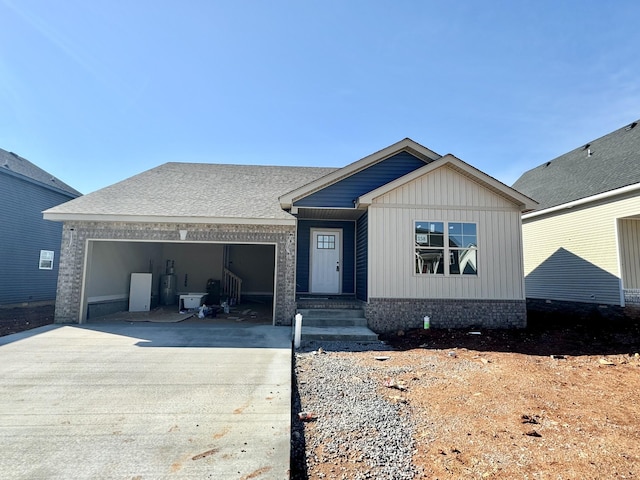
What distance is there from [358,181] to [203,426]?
7.47 m

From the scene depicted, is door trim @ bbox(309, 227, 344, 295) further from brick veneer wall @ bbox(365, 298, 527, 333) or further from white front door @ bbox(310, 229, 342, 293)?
brick veneer wall @ bbox(365, 298, 527, 333)

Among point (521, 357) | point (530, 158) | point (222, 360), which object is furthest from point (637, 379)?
point (530, 158)

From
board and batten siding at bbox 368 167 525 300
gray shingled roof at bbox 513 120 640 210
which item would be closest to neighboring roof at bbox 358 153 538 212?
board and batten siding at bbox 368 167 525 300

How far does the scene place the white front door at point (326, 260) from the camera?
10891 mm

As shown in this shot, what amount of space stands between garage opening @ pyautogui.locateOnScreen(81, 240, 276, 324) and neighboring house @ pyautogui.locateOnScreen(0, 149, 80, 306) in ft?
14.9

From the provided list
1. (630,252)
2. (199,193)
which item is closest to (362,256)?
(199,193)

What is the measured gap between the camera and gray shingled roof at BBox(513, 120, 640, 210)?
9.98 m

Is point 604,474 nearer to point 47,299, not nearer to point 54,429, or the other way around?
point 54,429

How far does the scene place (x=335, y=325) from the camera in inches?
334

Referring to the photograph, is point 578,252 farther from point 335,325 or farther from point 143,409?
point 143,409

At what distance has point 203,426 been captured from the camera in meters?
3.23

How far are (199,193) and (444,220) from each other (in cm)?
735

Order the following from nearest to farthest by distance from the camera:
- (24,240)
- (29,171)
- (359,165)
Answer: (359,165)
(24,240)
(29,171)

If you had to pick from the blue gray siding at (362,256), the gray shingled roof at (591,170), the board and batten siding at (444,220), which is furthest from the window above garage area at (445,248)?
the gray shingled roof at (591,170)
